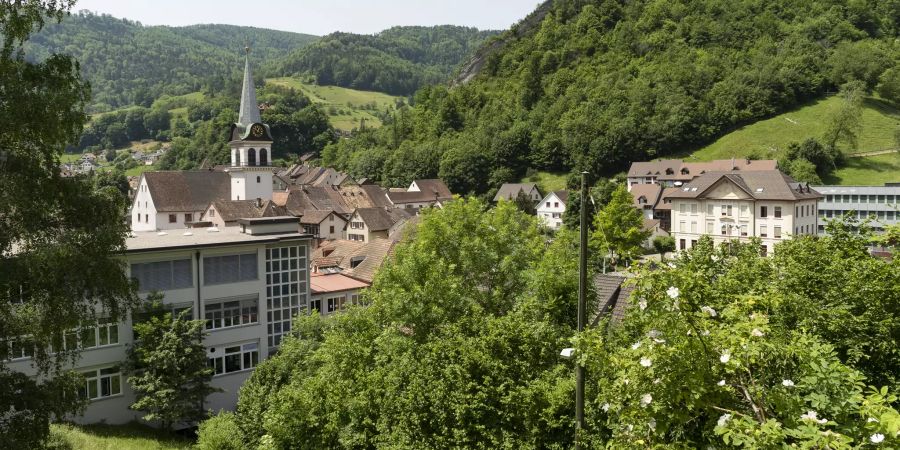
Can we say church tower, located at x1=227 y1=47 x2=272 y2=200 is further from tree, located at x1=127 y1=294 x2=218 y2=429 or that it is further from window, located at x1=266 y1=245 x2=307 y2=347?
tree, located at x1=127 y1=294 x2=218 y2=429

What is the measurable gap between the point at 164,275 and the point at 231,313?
3.47 metres

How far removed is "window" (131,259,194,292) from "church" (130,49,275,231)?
3995cm

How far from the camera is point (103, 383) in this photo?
27.2 metres

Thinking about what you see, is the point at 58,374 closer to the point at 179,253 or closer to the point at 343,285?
the point at 179,253

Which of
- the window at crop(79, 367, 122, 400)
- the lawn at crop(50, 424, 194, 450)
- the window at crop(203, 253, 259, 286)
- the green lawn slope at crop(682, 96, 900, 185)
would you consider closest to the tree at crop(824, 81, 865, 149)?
the green lawn slope at crop(682, 96, 900, 185)

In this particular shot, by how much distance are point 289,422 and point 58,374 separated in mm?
5247

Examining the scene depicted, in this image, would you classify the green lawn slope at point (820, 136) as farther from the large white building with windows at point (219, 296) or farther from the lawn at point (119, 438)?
the lawn at point (119, 438)

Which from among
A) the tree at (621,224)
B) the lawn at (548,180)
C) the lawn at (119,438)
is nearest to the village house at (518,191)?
the lawn at (548,180)

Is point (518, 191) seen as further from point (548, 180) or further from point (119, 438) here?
point (119, 438)

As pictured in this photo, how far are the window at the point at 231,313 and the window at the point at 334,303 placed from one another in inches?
225

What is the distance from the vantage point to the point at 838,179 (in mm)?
85125

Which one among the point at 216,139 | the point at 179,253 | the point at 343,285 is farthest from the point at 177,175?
the point at 216,139

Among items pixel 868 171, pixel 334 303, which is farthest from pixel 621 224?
pixel 868 171

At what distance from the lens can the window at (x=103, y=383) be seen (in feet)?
88.0
